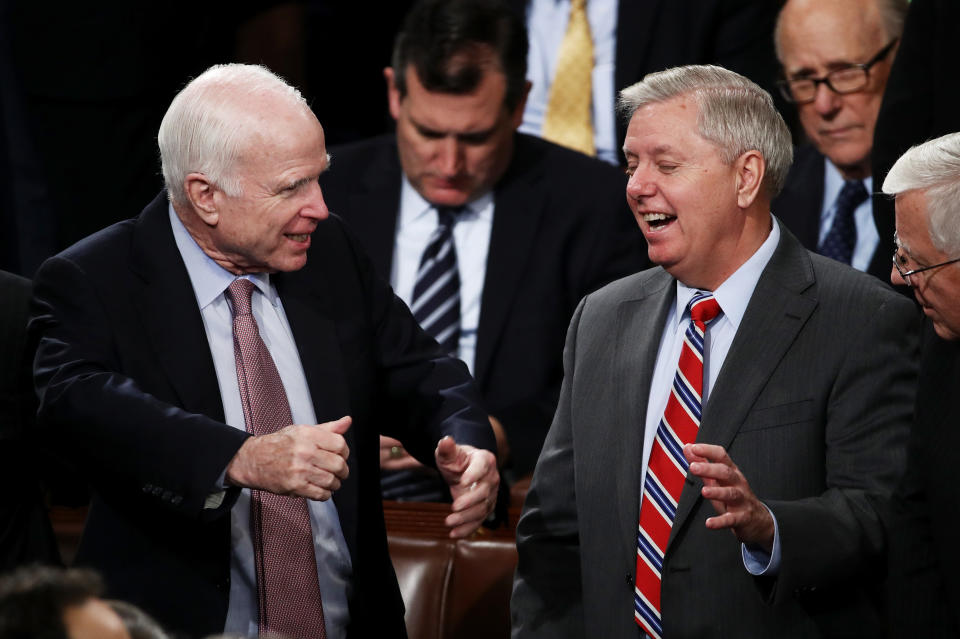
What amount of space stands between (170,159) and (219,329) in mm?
317

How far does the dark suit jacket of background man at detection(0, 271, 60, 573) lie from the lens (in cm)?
266

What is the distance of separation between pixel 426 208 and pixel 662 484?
1.66 m

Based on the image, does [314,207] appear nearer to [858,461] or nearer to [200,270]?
[200,270]

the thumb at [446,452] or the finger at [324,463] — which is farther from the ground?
the finger at [324,463]

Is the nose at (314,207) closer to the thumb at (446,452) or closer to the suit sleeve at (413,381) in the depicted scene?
the suit sleeve at (413,381)

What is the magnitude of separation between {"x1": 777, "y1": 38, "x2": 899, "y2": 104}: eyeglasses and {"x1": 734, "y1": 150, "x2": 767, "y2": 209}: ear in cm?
139

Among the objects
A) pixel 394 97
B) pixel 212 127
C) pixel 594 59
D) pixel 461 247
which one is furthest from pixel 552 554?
pixel 594 59

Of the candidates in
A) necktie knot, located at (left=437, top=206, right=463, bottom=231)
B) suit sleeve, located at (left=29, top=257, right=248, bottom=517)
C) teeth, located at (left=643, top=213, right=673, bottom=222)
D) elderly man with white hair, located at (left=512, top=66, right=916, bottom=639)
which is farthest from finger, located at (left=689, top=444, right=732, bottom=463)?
necktie knot, located at (left=437, top=206, right=463, bottom=231)

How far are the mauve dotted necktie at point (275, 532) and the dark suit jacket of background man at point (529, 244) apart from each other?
4.19 ft

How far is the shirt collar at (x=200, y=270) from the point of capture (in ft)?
8.40

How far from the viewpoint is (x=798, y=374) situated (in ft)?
8.23

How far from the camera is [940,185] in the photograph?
91.9 inches

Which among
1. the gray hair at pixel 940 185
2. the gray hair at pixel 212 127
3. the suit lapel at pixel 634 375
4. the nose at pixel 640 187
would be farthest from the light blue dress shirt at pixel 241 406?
the gray hair at pixel 940 185

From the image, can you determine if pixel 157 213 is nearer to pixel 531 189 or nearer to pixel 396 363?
pixel 396 363
